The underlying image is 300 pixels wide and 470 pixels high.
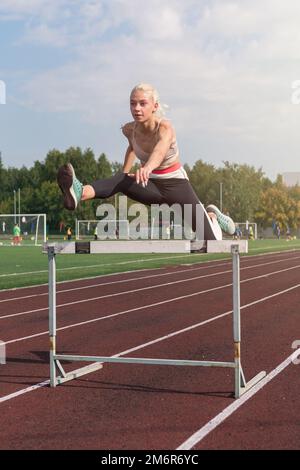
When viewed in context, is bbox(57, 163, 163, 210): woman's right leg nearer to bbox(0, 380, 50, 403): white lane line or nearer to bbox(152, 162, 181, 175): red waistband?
bbox(152, 162, 181, 175): red waistband

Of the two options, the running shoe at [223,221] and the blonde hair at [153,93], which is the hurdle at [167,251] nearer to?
the running shoe at [223,221]

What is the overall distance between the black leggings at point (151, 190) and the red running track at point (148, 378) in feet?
5.35

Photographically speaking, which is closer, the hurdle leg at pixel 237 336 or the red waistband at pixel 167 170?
the red waistband at pixel 167 170

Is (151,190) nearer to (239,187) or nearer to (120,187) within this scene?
(120,187)

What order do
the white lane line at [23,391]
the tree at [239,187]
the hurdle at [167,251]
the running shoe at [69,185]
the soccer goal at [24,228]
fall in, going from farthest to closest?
the soccer goal at [24,228], the tree at [239,187], the white lane line at [23,391], the hurdle at [167,251], the running shoe at [69,185]

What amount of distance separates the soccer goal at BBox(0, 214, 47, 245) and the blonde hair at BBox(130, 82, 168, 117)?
39411 mm

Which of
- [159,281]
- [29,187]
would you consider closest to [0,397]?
[159,281]

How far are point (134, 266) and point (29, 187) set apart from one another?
35929 mm

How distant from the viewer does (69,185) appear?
4164mm

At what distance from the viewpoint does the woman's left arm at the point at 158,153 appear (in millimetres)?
4180

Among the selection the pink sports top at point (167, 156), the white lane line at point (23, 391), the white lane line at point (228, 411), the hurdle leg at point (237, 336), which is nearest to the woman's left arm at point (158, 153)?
the pink sports top at point (167, 156)

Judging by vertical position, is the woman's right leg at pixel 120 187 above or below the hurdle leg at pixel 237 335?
above

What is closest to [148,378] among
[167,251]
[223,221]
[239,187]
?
[167,251]

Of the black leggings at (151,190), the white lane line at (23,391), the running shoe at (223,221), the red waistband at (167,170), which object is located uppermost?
the red waistband at (167,170)
